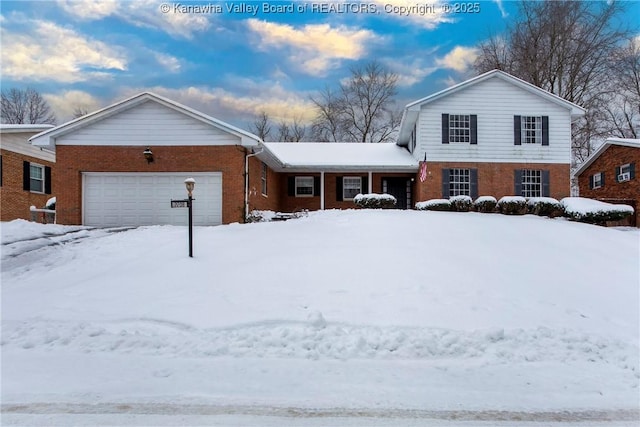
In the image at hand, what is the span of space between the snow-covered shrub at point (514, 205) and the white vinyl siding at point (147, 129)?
1129 cm

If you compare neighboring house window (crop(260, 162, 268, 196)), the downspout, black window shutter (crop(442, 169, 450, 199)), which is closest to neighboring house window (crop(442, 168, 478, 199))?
black window shutter (crop(442, 169, 450, 199))

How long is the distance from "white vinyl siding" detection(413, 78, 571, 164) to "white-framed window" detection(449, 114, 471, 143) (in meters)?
0.23

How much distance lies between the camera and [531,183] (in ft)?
61.3

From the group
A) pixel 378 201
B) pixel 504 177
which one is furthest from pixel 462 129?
pixel 378 201

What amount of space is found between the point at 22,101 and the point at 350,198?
34.1 metres

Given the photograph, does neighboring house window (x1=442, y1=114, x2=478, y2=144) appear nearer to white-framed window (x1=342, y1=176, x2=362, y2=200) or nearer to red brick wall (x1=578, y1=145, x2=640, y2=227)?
white-framed window (x1=342, y1=176, x2=362, y2=200)

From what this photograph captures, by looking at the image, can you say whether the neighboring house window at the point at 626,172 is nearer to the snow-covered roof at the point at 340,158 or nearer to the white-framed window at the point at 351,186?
the snow-covered roof at the point at 340,158

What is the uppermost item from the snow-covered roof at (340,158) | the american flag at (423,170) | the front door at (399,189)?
the snow-covered roof at (340,158)

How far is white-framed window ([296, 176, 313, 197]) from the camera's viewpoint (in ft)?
69.5

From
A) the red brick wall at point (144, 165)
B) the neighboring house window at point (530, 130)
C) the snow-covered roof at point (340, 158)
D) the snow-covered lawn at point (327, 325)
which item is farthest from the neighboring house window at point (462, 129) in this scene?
the red brick wall at point (144, 165)

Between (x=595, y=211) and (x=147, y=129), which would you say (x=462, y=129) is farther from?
(x=147, y=129)

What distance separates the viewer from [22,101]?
37.1m

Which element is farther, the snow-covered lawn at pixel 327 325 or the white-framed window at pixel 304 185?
the white-framed window at pixel 304 185

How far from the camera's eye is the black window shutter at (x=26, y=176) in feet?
59.6
